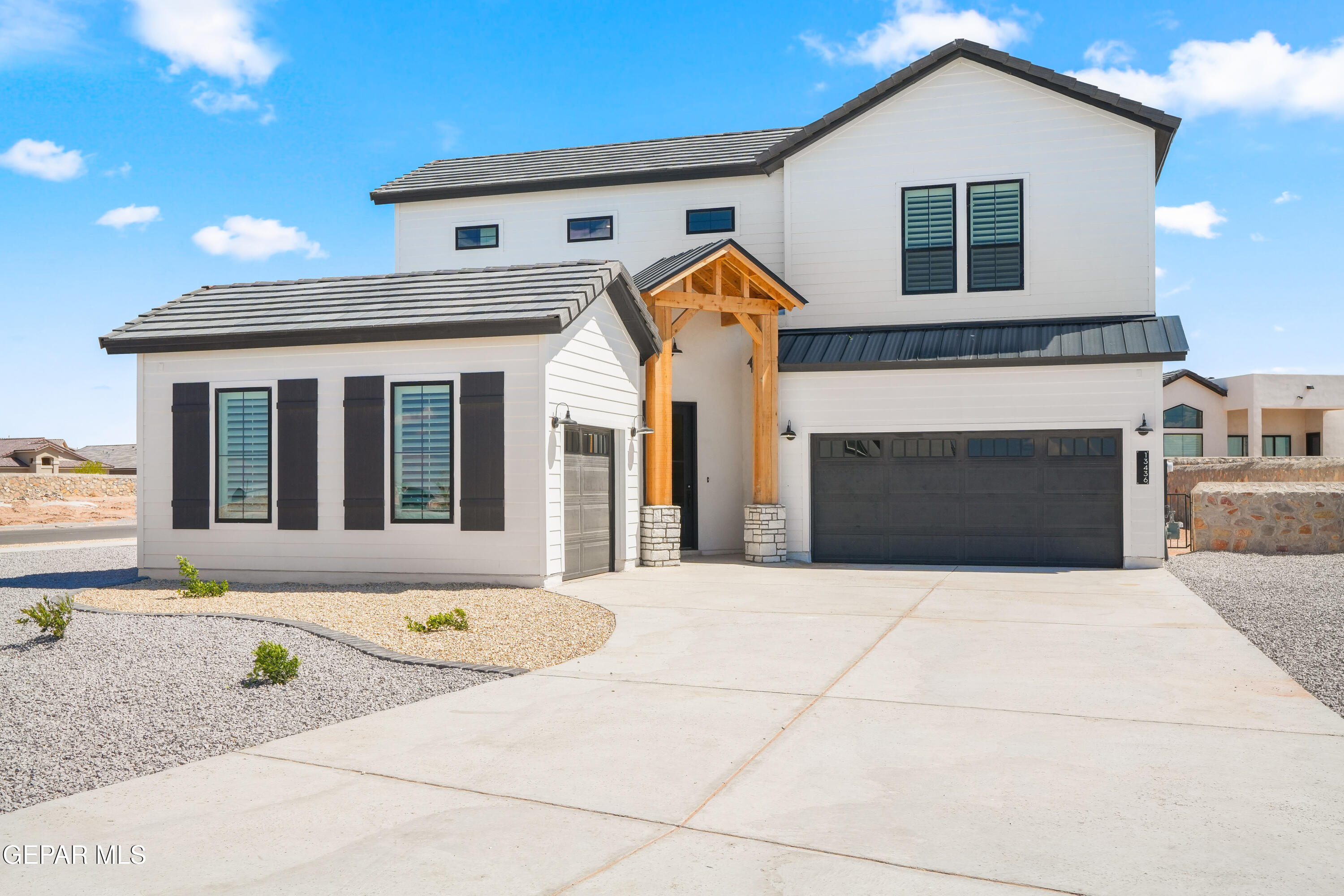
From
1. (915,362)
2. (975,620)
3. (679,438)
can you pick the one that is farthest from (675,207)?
(975,620)

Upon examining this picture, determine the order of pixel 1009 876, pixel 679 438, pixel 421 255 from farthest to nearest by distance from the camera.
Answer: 1. pixel 421 255
2. pixel 679 438
3. pixel 1009 876

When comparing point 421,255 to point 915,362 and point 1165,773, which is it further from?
point 1165,773

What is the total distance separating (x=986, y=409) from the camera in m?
14.9

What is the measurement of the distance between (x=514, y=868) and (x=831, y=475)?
12577 mm

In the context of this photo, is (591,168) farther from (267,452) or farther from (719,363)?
(267,452)

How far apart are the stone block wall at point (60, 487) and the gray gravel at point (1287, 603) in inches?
1516

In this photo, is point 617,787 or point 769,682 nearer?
point 617,787

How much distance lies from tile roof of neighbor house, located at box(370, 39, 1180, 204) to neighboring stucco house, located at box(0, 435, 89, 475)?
5265 centimetres

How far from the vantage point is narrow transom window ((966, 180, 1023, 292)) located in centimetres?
1599

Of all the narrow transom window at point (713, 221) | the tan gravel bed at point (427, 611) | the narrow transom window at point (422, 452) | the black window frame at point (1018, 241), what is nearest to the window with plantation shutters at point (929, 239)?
the black window frame at point (1018, 241)

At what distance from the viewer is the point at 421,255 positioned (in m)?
19.2

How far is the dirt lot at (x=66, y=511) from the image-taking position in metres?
31.5

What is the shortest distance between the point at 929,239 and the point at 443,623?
1140 cm

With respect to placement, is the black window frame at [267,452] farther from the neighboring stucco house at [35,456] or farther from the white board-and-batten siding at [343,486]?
the neighboring stucco house at [35,456]
